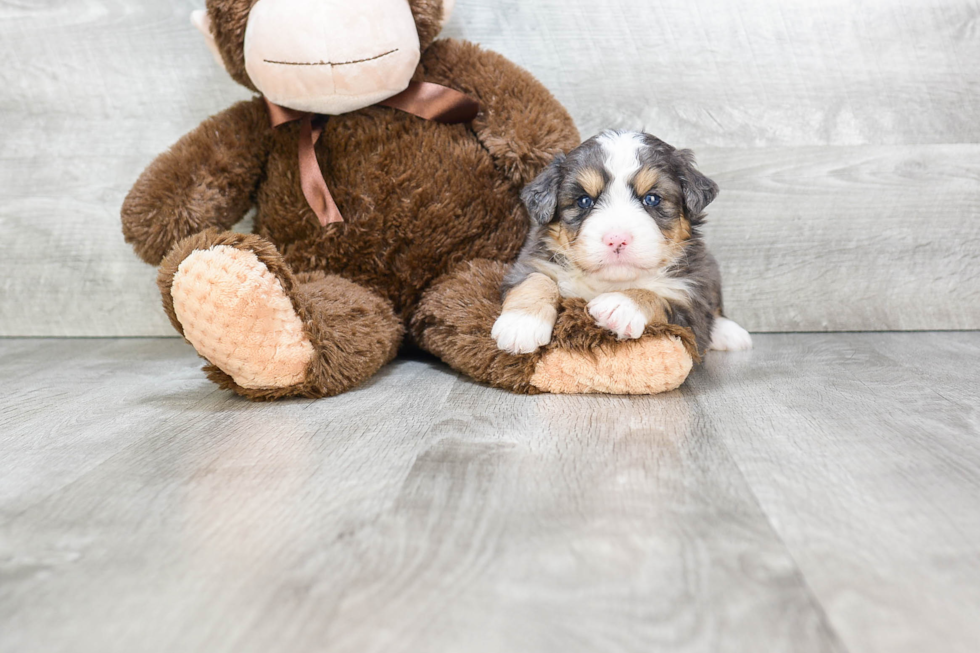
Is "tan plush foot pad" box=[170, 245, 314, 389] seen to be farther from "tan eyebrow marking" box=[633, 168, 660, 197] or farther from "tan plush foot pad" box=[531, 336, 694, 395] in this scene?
"tan eyebrow marking" box=[633, 168, 660, 197]

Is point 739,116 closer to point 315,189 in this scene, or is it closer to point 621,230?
point 621,230

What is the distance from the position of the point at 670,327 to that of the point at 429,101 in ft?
2.64

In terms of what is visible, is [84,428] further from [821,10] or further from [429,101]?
[821,10]

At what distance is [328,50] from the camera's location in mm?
1664

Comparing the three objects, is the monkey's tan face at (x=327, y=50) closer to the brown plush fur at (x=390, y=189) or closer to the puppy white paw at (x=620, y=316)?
the brown plush fur at (x=390, y=189)

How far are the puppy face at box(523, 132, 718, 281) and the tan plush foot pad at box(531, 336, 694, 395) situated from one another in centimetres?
18

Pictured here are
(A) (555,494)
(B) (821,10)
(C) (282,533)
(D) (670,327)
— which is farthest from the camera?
(B) (821,10)

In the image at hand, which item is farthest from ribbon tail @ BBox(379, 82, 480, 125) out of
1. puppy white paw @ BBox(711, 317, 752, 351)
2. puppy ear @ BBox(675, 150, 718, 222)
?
puppy white paw @ BBox(711, 317, 752, 351)

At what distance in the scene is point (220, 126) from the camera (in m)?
1.89

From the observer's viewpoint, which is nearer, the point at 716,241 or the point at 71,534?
the point at 71,534

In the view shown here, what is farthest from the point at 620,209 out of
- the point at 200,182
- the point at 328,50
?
the point at 200,182

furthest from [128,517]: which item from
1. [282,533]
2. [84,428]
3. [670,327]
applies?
[670,327]

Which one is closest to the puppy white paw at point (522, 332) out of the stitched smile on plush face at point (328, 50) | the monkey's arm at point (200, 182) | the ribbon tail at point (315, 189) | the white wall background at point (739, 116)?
the ribbon tail at point (315, 189)

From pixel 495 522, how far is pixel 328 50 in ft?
3.78
